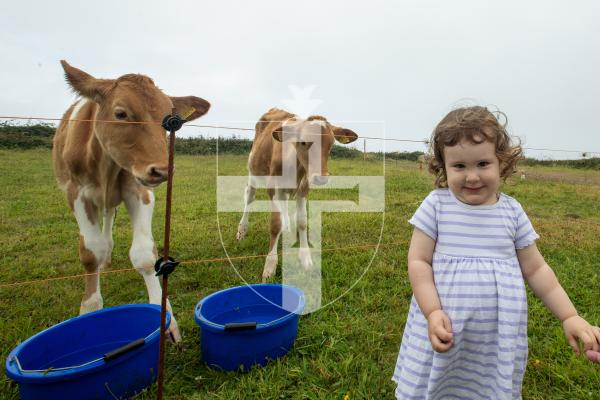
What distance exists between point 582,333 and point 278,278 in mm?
2868

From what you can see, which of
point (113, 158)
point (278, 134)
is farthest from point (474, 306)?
point (278, 134)

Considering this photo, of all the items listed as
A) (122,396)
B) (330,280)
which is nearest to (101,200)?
(122,396)

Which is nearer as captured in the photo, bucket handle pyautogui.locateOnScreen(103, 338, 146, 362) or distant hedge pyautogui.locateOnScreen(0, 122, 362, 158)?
bucket handle pyautogui.locateOnScreen(103, 338, 146, 362)

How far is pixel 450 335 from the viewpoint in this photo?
4.52ft

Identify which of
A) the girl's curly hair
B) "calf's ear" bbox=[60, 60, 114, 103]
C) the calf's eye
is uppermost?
"calf's ear" bbox=[60, 60, 114, 103]

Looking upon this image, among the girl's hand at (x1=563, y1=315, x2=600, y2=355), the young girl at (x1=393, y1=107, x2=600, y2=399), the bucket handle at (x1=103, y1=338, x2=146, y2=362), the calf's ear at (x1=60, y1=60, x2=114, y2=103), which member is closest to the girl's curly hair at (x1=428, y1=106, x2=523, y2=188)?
the young girl at (x1=393, y1=107, x2=600, y2=399)

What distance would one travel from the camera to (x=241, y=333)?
2.33 meters

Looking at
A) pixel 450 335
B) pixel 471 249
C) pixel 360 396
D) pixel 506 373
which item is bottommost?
pixel 360 396

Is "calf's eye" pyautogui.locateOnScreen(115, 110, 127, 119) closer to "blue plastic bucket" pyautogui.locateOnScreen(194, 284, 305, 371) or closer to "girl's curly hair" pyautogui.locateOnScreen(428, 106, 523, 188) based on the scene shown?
"blue plastic bucket" pyautogui.locateOnScreen(194, 284, 305, 371)

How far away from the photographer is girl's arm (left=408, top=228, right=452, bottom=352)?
4.56ft

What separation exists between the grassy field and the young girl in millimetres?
784

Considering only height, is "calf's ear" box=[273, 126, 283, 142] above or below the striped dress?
above

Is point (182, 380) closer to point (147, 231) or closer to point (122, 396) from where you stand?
point (122, 396)

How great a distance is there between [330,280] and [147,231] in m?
1.76
